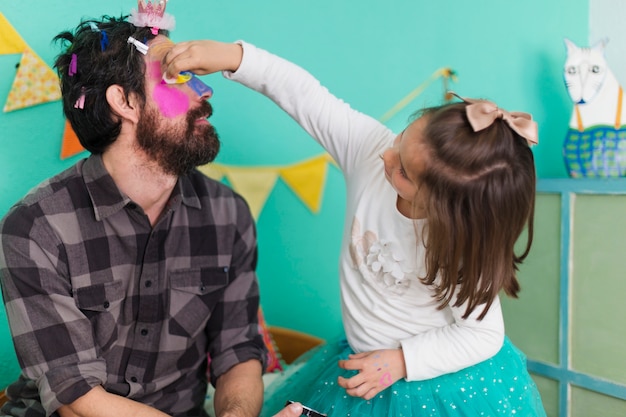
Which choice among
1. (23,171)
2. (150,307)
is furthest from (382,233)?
(23,171)

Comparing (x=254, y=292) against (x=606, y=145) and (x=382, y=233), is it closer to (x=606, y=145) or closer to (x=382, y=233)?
(x=382, y=233)

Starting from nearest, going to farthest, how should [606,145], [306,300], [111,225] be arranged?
[111,225]
[606,145]
[306,300]

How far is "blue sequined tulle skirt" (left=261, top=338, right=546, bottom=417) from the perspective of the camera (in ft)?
3.75

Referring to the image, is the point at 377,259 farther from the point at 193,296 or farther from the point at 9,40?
the point at 9,40

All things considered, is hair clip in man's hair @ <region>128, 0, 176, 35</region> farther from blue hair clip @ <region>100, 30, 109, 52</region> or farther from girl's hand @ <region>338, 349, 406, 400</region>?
girl's hand @ <region>338, 349, 406, 400</region>

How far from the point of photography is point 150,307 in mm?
1309

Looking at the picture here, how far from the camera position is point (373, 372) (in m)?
1.12

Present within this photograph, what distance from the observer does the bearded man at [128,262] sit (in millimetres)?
1169

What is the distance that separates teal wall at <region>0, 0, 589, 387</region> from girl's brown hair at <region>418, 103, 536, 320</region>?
0.88m

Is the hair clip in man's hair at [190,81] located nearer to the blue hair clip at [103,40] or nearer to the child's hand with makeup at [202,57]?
the child's hand with makeup at [202,57]

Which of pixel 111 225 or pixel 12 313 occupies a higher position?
pixel 111 225

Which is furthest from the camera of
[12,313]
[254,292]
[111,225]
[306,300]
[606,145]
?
[306,300]

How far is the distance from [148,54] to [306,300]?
1039mm

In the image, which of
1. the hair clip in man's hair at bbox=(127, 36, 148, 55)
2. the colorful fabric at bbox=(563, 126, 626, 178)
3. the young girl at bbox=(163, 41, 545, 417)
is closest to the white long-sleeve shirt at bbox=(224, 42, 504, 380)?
the young girl at bbox=(163, 41, 545, 417)
